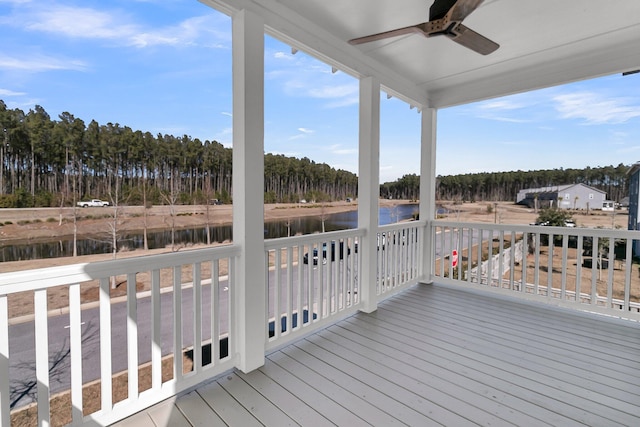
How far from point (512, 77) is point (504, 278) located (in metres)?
2.46

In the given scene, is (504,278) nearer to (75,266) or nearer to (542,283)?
(542,283)

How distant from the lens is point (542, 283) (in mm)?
3775

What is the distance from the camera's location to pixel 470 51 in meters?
3.03

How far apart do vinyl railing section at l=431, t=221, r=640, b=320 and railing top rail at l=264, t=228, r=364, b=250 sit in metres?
1.78

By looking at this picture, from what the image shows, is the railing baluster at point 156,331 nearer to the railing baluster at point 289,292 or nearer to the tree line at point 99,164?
the tree line at point 99,164

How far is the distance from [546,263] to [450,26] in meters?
3.22

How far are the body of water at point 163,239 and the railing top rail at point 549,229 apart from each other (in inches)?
68.6

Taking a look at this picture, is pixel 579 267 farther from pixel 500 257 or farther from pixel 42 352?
pixel 42 352

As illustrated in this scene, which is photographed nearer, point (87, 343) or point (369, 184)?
point (87, 343)

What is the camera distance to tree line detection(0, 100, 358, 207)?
141 cm

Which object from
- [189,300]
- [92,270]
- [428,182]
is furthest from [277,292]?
[428,182]

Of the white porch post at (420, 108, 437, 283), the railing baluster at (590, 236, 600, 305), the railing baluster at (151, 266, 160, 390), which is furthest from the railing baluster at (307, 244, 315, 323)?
the railing baluster at (590, 236, 600, 305)

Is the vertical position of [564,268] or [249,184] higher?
[249,184]

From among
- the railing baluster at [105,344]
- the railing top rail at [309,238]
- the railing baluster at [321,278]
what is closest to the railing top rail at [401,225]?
the railing top rail at [309,238]
